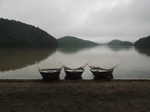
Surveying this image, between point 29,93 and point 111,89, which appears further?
point 111,89

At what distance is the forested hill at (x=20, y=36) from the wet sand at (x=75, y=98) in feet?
360

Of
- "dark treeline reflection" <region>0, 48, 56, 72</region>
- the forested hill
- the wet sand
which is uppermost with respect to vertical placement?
Answer: the forested hill

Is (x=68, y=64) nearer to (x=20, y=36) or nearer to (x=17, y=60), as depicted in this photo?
(x=17, y=60)

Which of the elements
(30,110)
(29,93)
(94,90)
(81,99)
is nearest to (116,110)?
(81,99)

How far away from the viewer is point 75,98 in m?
9.21

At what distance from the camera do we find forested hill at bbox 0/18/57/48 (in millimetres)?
120562

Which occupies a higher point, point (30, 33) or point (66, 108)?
point (30, 33)

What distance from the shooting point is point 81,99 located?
9.04 metres

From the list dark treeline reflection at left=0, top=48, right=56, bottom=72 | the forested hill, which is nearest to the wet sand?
dark treeline reflection at left=0, top=48, right=56, bottom=72

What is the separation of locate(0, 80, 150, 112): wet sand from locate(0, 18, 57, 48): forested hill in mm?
109713

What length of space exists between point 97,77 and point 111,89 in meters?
3.54

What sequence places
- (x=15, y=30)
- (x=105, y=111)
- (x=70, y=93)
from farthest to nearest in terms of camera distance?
(x=15, y=30)
(x=70, y=93)
(x=105, y=111)

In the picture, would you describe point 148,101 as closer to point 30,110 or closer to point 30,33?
point 30,110

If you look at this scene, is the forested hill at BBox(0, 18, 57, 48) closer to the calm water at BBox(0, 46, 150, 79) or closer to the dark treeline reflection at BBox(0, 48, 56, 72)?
the dark treeline reflection at BBox(0, 48, 56, 72)
